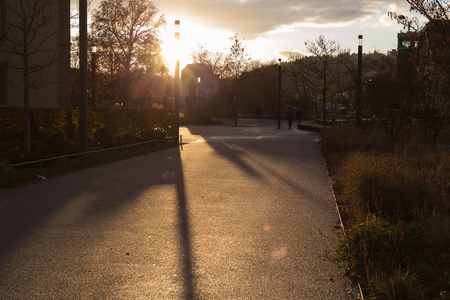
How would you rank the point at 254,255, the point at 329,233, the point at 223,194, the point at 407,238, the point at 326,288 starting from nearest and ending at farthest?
the point at 326,288
the point at 407,238
the point at 254,255
the point at 329,233
the point at 223,194

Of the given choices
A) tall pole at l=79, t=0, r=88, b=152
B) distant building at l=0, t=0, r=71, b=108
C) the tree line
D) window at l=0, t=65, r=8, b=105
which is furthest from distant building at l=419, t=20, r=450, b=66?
window at l=0, t=65, r=8, b=105

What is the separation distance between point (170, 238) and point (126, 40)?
52.9 metres

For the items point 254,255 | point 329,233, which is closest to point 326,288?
point 254,255

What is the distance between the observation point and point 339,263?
5.72 m

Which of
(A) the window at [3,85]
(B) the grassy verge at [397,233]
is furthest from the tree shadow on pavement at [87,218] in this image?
(A) the window at [3,85]

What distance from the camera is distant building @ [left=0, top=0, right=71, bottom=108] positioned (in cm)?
2389

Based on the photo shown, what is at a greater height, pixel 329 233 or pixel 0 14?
pixel 0 14

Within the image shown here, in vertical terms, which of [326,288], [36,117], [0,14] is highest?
[0,14]

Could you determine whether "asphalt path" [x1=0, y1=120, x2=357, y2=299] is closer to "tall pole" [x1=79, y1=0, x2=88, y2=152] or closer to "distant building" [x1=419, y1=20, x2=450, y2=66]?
"tall pole" [x1=79, y1=0, x2=88, y2=152]

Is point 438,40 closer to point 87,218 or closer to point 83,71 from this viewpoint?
point 87,218

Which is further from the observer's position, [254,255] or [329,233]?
[329,233]

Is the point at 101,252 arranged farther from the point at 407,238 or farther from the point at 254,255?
the point at 407,238

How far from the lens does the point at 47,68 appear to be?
1048 inches

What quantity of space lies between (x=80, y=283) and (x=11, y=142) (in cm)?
1542
